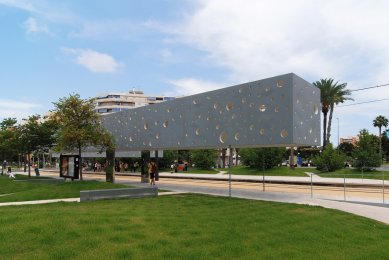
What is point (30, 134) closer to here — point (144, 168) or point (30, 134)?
point (30, 134)

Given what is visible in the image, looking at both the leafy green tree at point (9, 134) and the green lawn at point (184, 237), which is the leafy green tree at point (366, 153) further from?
the leafy green tree at point (9, 134)

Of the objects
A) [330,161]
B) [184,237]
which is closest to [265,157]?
[330,161]

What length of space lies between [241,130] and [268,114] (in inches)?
76.1

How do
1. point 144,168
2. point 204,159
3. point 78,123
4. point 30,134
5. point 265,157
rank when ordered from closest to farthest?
point 78,123 → point 144,168 → point 30,134 → point 265,157 → point 204,159

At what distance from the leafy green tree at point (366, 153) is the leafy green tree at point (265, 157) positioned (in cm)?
835

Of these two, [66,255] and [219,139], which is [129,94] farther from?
[66,255]

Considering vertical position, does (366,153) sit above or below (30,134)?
below

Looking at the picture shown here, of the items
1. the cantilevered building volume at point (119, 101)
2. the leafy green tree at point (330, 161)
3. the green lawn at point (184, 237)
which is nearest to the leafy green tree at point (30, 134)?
the green lawn at point (184, 237)

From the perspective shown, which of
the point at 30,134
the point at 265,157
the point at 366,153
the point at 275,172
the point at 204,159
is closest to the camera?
the point at 30,134

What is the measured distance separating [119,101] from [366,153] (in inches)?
3937

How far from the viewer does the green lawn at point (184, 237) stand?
7012mm

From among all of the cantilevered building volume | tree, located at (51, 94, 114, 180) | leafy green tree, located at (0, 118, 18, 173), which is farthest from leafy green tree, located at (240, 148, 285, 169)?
the cantilevered building volume

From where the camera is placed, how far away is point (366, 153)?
131 ft

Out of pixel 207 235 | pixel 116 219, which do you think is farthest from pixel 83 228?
pixel 207 235
